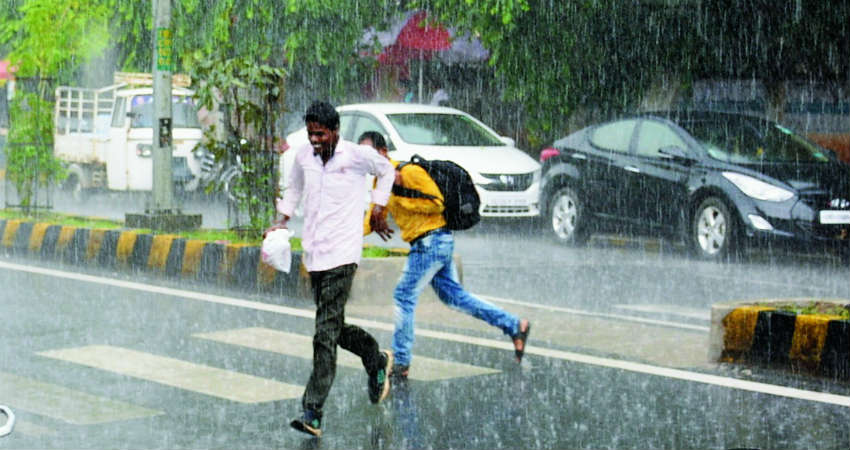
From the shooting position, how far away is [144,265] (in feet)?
46.3

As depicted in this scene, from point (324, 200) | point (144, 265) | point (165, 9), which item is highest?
point (165, 9)

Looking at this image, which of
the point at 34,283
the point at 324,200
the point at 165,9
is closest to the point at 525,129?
the point at 165,9

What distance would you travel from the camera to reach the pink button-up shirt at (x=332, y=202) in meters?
7.04

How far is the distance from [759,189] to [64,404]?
28.2ft

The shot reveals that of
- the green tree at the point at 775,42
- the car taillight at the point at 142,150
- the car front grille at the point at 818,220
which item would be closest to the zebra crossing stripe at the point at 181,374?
the car front grille at the point at 818,220

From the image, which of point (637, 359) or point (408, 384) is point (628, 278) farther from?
point (408, 384)

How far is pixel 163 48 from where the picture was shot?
1535 cm

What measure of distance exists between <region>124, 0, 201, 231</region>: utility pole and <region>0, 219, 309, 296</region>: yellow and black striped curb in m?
0.70

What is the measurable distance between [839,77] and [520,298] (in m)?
9.32

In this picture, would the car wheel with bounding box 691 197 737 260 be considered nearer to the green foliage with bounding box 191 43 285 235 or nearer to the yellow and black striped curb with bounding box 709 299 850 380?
the green foliage with bounding box 191 43 285 235

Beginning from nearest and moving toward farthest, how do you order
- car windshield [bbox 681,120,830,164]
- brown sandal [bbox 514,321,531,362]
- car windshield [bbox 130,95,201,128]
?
brown sandal [bbox 514,321,531,362] < car windshield [bbox 681,120,830,164] < car windshield [bbox 130,95,201,128]

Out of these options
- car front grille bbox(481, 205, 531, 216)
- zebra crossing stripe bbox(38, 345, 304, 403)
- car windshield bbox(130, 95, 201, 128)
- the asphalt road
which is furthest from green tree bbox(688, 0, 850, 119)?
zebra crossing stripe bbox(38, 345, 304, 403)

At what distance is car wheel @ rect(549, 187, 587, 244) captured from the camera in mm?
16531

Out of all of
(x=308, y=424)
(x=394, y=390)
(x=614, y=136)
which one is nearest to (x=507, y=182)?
(x=614, y=136)
